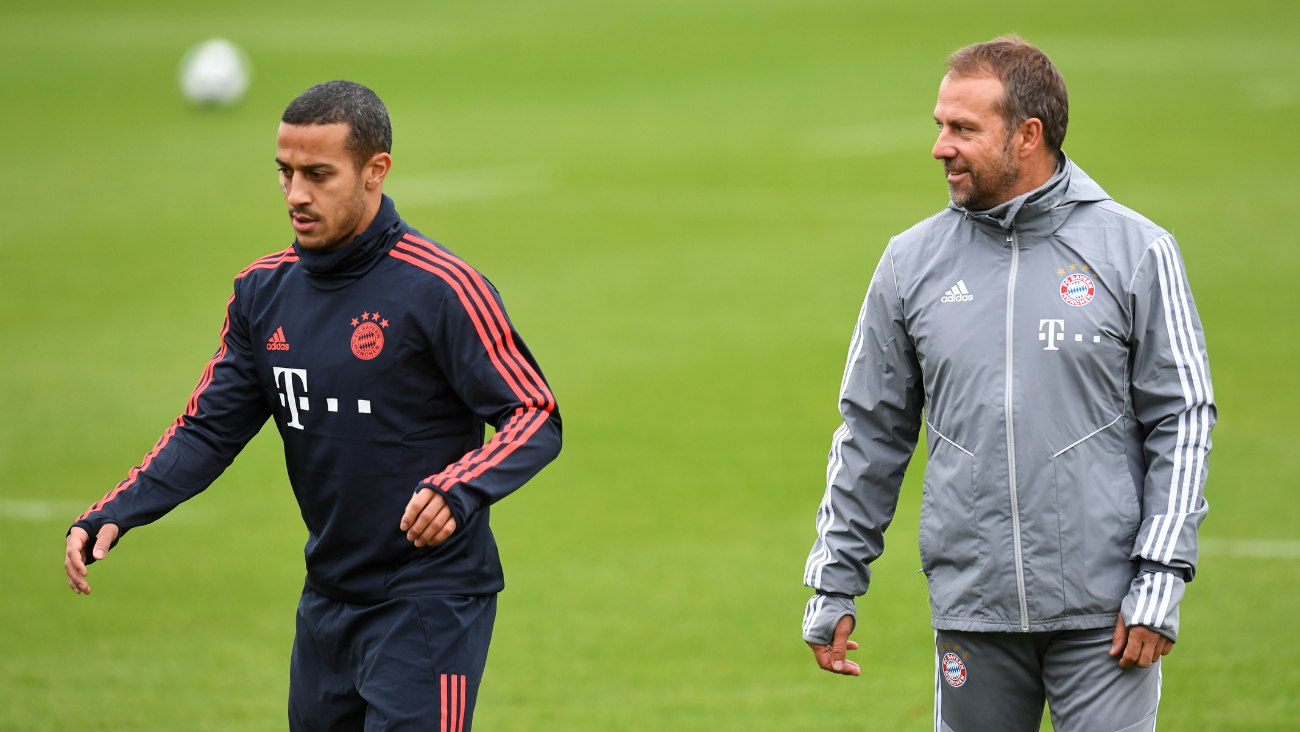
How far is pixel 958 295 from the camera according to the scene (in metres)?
3.89

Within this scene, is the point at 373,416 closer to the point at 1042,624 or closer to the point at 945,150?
the point at 945,150

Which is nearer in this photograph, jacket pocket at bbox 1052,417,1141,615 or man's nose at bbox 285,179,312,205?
jacket pocket at bbox 1052,417,1141,615

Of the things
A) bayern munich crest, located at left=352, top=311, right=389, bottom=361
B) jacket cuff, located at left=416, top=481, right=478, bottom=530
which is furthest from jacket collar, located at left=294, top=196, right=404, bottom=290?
jacket cuff, located at left=416, top=481, right=478, bottom=530

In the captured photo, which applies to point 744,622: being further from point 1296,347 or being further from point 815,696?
point 1296,347

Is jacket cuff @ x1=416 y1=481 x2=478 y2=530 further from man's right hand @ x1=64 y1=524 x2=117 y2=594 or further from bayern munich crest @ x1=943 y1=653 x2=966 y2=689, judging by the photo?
bayern munich crest @ x1=943 y1=653 x2=966 y2=689

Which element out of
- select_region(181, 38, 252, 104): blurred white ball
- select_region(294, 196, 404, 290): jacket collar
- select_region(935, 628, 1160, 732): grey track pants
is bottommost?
select_region(935, 628, 1160, 732): grey track pants

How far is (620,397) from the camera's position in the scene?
12.3 metres

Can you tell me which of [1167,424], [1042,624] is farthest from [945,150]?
[1042,624]

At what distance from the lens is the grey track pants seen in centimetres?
374

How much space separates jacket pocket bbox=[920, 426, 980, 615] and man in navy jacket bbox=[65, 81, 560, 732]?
99cm

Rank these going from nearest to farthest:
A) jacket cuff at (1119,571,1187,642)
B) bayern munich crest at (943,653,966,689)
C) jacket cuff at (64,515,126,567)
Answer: jacket cuff at (1119,571,1187,642), bayern munich crest at (943,653,966,689), jacket cuff at (64,515,126,567)

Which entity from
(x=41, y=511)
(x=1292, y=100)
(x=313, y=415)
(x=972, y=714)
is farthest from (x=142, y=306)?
(x=1292, y=100)

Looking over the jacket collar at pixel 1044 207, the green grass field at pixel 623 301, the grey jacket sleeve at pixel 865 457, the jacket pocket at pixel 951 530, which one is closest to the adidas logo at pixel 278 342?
the grey jacket sleeve at pixel 865 457

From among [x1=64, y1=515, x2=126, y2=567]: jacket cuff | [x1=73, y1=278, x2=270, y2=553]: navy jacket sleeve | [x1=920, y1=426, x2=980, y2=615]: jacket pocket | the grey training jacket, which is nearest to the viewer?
the grey training jacket
